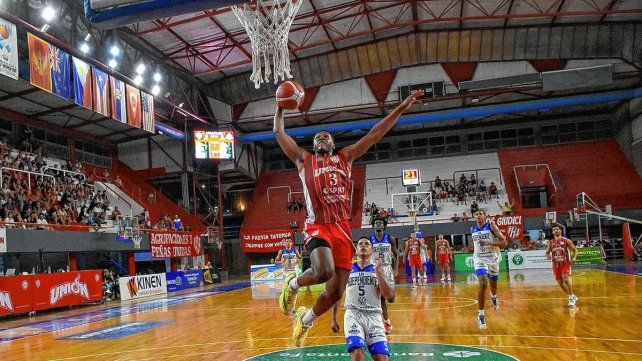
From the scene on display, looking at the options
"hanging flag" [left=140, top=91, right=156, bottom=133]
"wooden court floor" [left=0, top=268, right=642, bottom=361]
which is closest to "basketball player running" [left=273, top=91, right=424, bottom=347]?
"wooden court floor" [left=0, top=268, right=642, bottom=361]

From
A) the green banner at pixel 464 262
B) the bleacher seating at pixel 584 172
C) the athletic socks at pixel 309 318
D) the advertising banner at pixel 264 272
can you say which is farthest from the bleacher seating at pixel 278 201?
the athletic socks at pixel 309 318

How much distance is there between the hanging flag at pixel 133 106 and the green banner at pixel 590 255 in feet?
76.2

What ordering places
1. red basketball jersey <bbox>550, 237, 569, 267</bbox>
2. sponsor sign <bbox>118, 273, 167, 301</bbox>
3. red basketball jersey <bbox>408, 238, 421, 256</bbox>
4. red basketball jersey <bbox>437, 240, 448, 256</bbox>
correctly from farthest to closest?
red basketball jersey <bbox>437, 240, 448, 256</bbox> < sponsor sign <bbox>118, 273, 167, 301</bbox> < red basketball jersey <bbox>408, 238, 421, 256</bbox> < red basketball jersey <bbox>550, 237, 569, 267</bbox>

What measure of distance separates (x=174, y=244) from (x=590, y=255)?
21934 millimetres

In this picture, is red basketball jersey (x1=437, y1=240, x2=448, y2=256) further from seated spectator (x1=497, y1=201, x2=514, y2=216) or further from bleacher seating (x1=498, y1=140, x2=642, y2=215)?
bleacher seating (x1=498, y1=140, x2=642, y2=215)

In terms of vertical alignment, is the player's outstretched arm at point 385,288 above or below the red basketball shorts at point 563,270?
above

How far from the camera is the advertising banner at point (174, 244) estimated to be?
27.2 m

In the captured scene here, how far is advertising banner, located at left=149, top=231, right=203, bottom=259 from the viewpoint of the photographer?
89.1ft

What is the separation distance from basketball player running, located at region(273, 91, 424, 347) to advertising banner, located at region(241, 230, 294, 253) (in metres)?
28.3

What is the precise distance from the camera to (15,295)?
17.4m

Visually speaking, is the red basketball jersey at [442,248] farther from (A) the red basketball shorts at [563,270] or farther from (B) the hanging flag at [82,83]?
(B) the hanging flag at [82,83]

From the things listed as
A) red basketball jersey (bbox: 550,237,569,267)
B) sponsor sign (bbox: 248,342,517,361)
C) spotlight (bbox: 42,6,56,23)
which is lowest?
sponsor sign (bbox: 248,342,517,361)

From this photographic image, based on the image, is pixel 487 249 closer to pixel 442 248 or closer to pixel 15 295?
pixel 442 248

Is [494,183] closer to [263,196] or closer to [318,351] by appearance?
[263,196]
